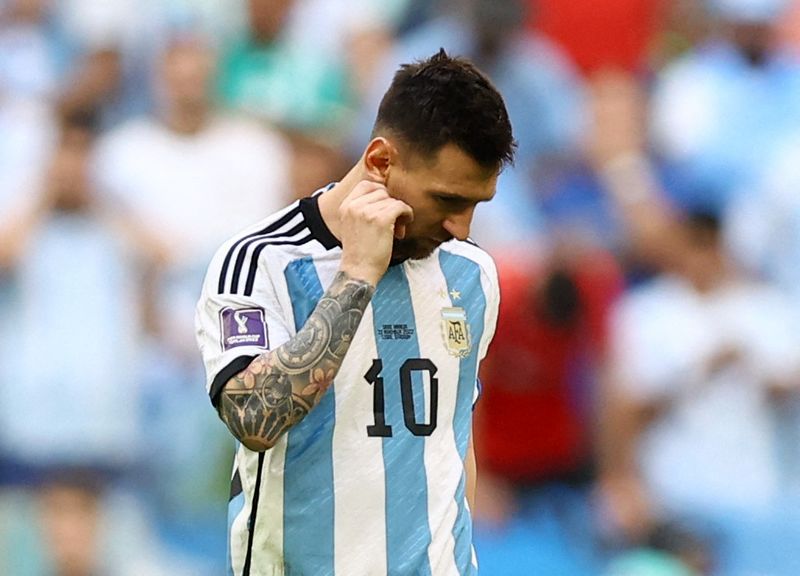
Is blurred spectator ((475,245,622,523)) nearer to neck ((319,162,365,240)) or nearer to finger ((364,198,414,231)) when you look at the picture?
neck ((319,162,365,240))

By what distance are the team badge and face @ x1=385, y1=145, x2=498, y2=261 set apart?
39 cm

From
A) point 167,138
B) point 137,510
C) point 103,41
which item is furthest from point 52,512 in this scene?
point 103,41

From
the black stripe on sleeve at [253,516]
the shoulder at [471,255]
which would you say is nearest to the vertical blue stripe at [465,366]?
the shoulder at [471,255]

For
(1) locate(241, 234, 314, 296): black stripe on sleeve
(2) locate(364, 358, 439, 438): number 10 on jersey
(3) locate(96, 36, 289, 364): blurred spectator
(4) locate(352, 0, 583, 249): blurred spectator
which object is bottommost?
(2) locate(364, 358, 439, 438): number 10 on jersey

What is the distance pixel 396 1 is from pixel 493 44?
0.67 meters

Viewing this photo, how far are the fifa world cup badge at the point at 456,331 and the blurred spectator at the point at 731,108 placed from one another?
4.44m

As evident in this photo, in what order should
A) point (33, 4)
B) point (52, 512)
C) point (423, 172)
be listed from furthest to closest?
→ point (33, 4) < point (52, 512) < point (423, 172)

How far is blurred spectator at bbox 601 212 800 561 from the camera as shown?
7410 millimetres

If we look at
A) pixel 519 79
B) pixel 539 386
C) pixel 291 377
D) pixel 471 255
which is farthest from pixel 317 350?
pixel 519 79

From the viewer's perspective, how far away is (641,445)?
7.46 metres

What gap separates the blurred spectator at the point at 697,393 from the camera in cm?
741

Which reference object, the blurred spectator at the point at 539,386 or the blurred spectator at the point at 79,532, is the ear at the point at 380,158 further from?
the blurred spectator at the point at 79,532

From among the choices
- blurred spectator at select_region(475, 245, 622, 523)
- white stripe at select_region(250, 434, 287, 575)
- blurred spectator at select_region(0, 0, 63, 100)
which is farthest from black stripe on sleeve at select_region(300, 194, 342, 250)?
blurred spectator at select_region(0, 0, 63, 100)

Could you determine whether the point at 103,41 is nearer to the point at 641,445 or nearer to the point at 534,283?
the point at 534,283
